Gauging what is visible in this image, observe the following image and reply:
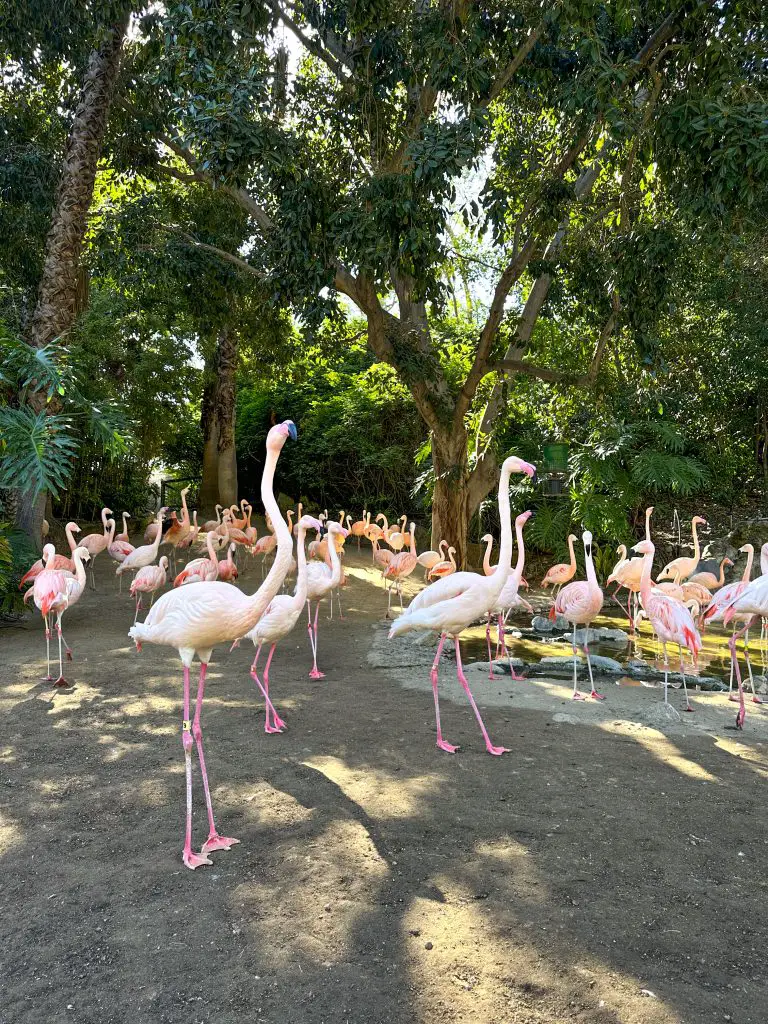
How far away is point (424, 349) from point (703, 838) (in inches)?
300

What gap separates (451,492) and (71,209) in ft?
21.1

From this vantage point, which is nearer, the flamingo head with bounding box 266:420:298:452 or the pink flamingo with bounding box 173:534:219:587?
the flamingo head with bounding box 266:420:298:452

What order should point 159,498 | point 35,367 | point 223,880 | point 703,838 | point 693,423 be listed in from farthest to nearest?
1. point 159,498
2. point 693,423
3. point 35,367
4. point 703,838
5. point 223,880

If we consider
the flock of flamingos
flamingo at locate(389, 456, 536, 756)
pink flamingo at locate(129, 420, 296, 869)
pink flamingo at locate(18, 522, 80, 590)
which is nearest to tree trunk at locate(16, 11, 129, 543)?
pink flamingo at locate(18, 522, 80, 590)

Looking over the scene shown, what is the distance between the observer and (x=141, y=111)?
10836 millimetres

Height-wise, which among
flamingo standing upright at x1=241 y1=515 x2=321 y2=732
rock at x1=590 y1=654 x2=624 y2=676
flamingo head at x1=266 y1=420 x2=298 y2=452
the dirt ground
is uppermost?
flamingo head at x1=266 y1=420 x2=298 y2=452

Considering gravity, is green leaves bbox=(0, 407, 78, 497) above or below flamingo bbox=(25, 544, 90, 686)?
above

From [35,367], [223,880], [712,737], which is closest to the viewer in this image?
[223,880]

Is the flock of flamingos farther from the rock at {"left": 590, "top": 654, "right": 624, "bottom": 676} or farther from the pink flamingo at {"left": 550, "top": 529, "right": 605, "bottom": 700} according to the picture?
the rock at {"left": 590, "top": 654, "right": 624, "bottom": 676}

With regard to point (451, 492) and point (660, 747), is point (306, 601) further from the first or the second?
point (451, 492)

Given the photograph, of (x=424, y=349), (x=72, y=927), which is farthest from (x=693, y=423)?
(x=72, y=927)

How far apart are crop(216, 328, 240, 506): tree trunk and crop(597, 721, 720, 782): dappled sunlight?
1246 cm

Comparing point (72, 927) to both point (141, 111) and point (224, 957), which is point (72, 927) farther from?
point (141, 111)

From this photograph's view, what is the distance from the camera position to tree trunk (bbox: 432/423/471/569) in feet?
34.3
